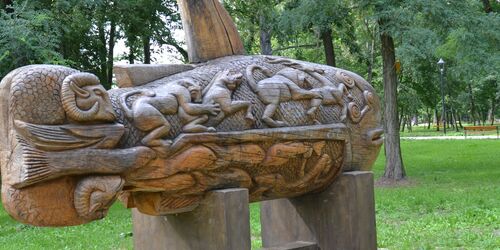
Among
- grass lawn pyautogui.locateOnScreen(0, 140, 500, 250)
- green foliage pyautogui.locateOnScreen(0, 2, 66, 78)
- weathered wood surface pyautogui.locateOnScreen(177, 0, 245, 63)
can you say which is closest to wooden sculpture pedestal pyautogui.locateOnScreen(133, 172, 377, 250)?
weathered wood surface pyautogui.locateOnScreen(177, 0, 245, 63)

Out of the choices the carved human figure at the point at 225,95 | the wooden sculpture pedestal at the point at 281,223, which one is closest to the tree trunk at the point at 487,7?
the wooden sculpture pedestal at the point at 281,223

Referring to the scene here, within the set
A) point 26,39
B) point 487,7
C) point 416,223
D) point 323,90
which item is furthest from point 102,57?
point 323,90

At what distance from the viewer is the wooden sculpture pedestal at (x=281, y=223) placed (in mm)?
4258

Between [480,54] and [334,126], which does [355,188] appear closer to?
[334,126]

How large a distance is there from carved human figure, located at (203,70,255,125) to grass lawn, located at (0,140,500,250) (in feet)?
12.4

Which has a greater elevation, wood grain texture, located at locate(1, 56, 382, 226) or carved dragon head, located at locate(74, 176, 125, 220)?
wood grain texture, located at locate(1, 56, 382, 226)

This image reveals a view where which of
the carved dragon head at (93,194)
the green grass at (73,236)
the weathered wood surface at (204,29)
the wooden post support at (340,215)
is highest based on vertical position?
the weathered wood surface at (204,29)

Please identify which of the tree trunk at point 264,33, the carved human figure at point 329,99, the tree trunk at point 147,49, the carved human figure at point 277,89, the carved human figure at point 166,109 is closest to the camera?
the carved human figure at point 166,109

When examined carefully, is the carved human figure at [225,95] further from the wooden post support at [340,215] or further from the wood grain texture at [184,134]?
the wooden post support at [340,215]

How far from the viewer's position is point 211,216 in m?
4.28

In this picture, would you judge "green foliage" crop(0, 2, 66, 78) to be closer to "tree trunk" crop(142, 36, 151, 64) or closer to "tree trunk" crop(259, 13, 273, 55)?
"tree trunk" crop(142, 36, 151, 64)

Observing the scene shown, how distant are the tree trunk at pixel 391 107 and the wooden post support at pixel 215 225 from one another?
9903 millimetres

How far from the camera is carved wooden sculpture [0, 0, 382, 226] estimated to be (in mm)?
3662

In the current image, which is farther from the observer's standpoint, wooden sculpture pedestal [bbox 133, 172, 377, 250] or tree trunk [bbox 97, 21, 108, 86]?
tree trunk [bbox 97, 21, 108, 86]
